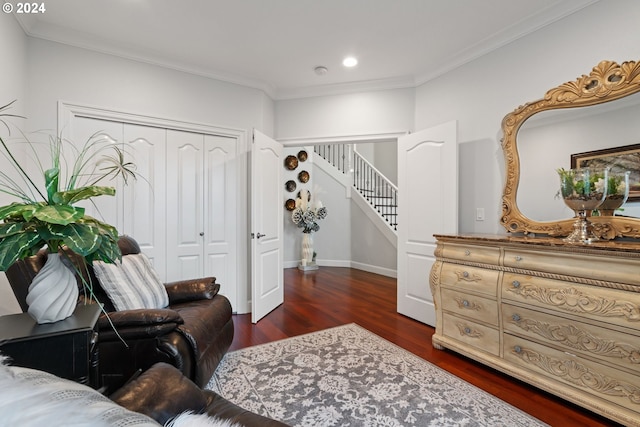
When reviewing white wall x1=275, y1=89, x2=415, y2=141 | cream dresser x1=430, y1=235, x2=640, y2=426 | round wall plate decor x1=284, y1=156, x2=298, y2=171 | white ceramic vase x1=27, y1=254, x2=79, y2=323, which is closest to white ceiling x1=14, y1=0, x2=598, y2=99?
white wall x1=275, y1=89, x2=415, y2=141

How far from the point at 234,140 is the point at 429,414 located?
3184mm

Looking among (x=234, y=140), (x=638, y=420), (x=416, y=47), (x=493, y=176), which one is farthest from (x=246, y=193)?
(x=638, y=420)

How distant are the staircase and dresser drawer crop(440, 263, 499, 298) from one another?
3536 mm

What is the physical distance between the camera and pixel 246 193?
363cm

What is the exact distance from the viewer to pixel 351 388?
203 cm

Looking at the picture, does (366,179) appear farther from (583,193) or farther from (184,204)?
(583,193)

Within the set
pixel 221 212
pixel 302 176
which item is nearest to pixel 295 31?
pixel 221 212

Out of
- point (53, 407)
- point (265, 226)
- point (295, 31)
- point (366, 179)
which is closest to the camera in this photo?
point (53, 407)

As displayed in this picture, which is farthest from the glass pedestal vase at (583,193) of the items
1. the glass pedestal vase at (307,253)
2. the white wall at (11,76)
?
the glass pedestal vase at (307,253)

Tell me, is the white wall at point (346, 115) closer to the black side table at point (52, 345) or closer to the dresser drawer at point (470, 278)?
the dresser drawer at point (470, 278)

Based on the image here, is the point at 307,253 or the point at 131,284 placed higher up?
the point at 131,284

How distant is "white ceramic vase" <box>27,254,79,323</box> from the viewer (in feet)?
4.28

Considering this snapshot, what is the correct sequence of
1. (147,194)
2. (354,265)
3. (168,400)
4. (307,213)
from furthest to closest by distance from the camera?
(354,265) → (307,213) → (147,194) → (168,400)

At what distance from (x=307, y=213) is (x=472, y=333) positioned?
4.25 meters
